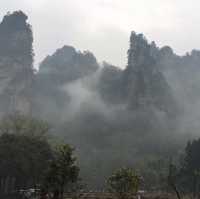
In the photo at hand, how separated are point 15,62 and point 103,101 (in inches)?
1482

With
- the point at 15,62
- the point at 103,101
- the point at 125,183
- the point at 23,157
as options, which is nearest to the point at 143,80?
the point at 103,101

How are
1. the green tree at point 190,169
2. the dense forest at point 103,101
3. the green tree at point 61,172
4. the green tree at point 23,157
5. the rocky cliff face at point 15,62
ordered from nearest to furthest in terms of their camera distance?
the green tree at point 61,172
the green tree at point 23,157
the green tree at point 190,169
the dense forest at point 103,101
the rocky cliff face at point 15,62

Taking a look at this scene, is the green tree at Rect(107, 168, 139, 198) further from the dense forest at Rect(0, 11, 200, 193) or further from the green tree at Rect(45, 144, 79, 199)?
the dense forest at Rect(0, 11, 200, 193)

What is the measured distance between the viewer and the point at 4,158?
197 feet

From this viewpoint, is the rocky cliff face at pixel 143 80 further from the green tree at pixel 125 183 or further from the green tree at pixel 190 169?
the green tree at pixel 125 183

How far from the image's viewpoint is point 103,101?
179250 millimetres

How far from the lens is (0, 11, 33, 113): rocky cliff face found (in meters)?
164

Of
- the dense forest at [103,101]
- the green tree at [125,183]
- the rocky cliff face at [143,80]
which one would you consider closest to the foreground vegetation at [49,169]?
the green tree at [125,183]

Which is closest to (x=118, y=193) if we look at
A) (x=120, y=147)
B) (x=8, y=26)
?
(x=120, y=147)

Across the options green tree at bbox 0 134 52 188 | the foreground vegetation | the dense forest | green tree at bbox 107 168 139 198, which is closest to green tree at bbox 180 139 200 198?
the foreground vegetation

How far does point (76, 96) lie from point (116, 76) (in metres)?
19.3

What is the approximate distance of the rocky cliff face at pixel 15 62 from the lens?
16450 cm

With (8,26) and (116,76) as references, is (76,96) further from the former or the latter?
(8,26)

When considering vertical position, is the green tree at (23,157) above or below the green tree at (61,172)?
above
